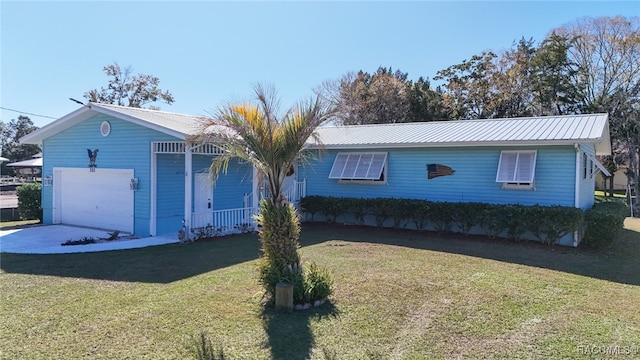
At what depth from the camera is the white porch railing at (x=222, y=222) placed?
11.4m

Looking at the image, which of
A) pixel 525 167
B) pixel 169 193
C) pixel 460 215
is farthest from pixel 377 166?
pixel 169 193

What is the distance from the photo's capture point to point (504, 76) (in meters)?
26.9

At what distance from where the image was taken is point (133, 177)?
12102mm

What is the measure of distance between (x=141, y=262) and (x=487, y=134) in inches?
388

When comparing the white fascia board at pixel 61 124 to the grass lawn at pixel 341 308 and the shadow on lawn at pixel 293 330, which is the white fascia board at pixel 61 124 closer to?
the grass lawn at pixel 341 308

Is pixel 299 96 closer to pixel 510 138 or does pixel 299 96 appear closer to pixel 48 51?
pixel 510 138

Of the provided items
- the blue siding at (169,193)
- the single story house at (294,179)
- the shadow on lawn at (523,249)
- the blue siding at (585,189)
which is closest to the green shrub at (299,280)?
the shadow on lawn at (523,249)

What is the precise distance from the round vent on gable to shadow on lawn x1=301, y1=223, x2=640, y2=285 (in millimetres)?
6829

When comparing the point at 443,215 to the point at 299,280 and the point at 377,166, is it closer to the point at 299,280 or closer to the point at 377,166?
the point at 377,166

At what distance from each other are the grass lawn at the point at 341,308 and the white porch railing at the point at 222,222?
2.29 m

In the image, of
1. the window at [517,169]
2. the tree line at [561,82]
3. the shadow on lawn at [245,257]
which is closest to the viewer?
the shadow on lawn at [245,257]

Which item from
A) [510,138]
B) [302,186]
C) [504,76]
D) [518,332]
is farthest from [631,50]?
[518,332]

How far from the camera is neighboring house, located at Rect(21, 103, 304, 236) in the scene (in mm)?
11727

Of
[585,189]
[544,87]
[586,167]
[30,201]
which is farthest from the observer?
[544,87]
